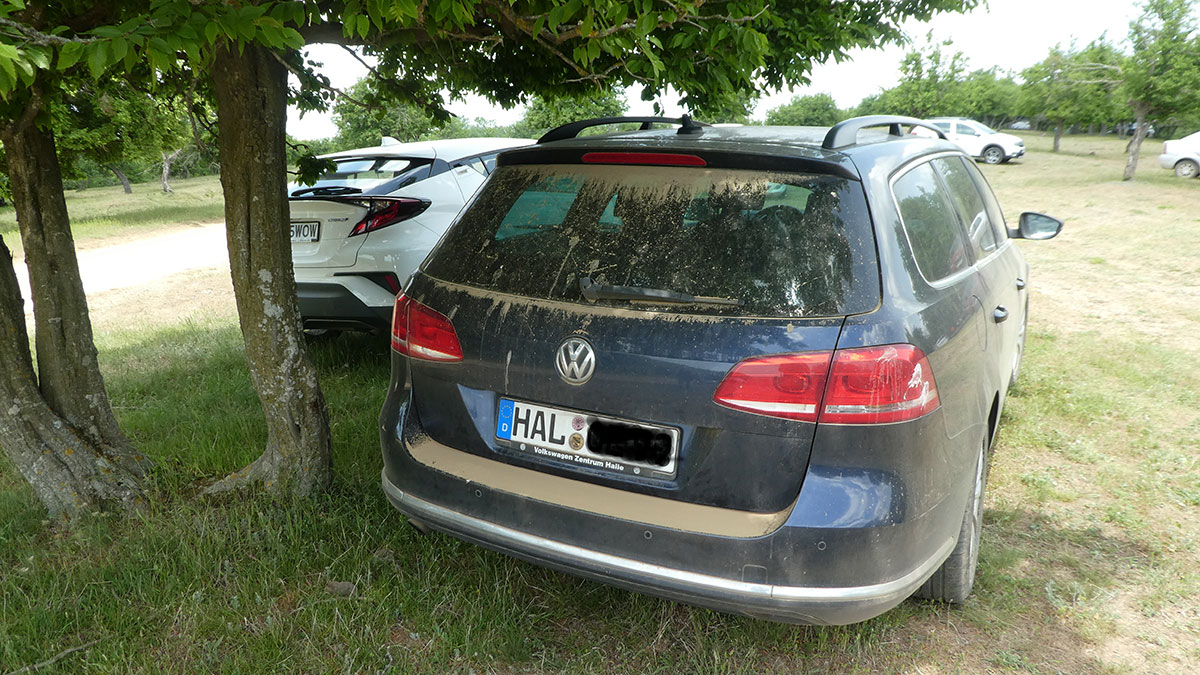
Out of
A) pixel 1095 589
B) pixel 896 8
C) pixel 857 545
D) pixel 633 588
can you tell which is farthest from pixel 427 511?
pixel 896 8

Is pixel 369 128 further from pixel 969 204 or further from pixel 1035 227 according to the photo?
A: pixel 969 204

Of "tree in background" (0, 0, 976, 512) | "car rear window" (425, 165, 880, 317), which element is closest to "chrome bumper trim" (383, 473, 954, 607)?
"car rear window" (425, 165, 880, 317)

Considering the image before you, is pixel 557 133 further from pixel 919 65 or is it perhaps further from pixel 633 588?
pixel 919 65

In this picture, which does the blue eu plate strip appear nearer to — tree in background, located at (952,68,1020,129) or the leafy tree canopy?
the leafy tree canopy

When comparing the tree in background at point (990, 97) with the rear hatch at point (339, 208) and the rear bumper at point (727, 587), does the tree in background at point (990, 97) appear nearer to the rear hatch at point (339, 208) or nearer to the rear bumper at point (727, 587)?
the rear hatch at point (339, 208)

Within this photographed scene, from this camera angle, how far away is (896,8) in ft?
16.1

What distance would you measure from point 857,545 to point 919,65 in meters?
44.7

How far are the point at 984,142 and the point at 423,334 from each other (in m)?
34.2

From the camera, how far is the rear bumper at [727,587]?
2.12 m

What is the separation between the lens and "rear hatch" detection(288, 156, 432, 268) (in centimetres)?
514

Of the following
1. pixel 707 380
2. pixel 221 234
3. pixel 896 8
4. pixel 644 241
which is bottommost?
pixel 221 234

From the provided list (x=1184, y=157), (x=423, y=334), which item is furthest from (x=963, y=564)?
(x=1184, y=157)

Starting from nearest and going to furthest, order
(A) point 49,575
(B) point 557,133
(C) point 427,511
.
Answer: (C) point 427,511, (A) point 49,575, (B) point 557,133

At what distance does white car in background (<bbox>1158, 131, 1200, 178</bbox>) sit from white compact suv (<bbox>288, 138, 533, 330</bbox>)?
25183 millimetres
